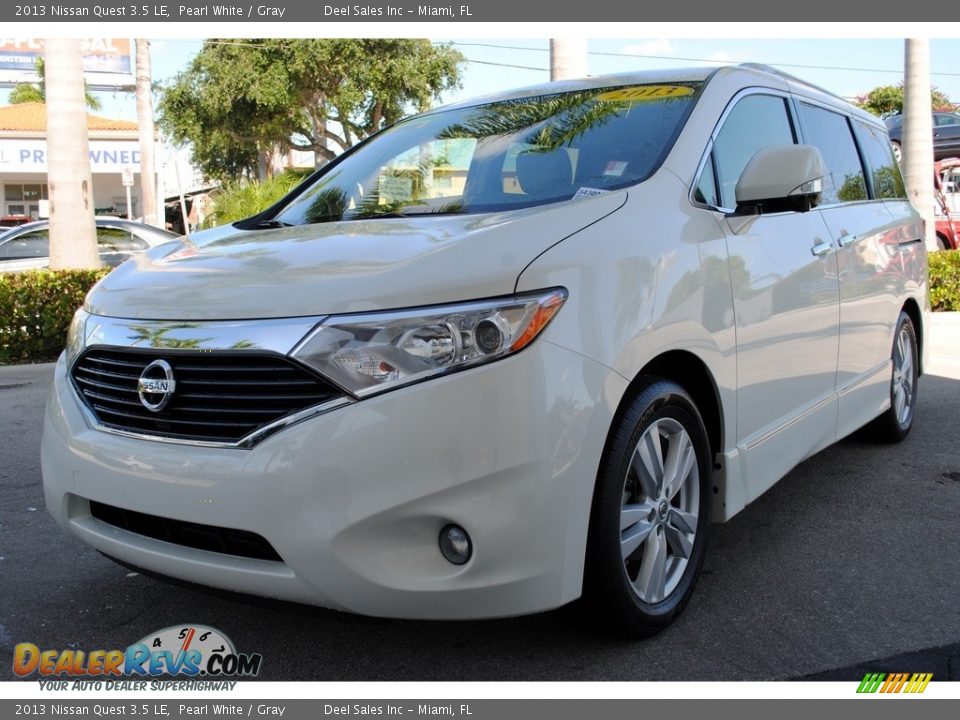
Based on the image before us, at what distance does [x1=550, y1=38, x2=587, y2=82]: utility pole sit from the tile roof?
34208mm

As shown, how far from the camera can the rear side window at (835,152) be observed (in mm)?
4094

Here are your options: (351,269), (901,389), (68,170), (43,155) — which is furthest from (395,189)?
(43,155)

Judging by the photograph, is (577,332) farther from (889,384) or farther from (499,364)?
(889,384)

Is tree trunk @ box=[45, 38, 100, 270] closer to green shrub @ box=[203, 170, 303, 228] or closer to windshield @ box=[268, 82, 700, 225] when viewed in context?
green shrub @ box=[203, 170, 303, 228]

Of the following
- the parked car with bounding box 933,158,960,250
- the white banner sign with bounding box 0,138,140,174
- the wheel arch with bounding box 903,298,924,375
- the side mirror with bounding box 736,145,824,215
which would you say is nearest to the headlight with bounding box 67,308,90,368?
the side mirror with bounding box 736,145,824,215

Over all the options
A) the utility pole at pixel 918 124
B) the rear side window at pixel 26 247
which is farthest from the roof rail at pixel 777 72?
the rear side window at pixel 26 247

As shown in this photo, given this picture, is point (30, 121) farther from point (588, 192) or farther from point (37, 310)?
point (588, 192)

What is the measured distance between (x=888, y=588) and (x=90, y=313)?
2832 mm

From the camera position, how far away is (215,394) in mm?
2363

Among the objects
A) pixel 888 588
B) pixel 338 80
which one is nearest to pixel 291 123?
pixel 338 80

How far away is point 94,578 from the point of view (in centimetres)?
340

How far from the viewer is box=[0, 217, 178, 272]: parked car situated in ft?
37.9

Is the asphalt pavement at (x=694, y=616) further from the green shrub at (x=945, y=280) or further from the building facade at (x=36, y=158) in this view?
the building facade at (x=36, y=158)

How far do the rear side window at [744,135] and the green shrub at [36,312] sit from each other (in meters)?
7.28
